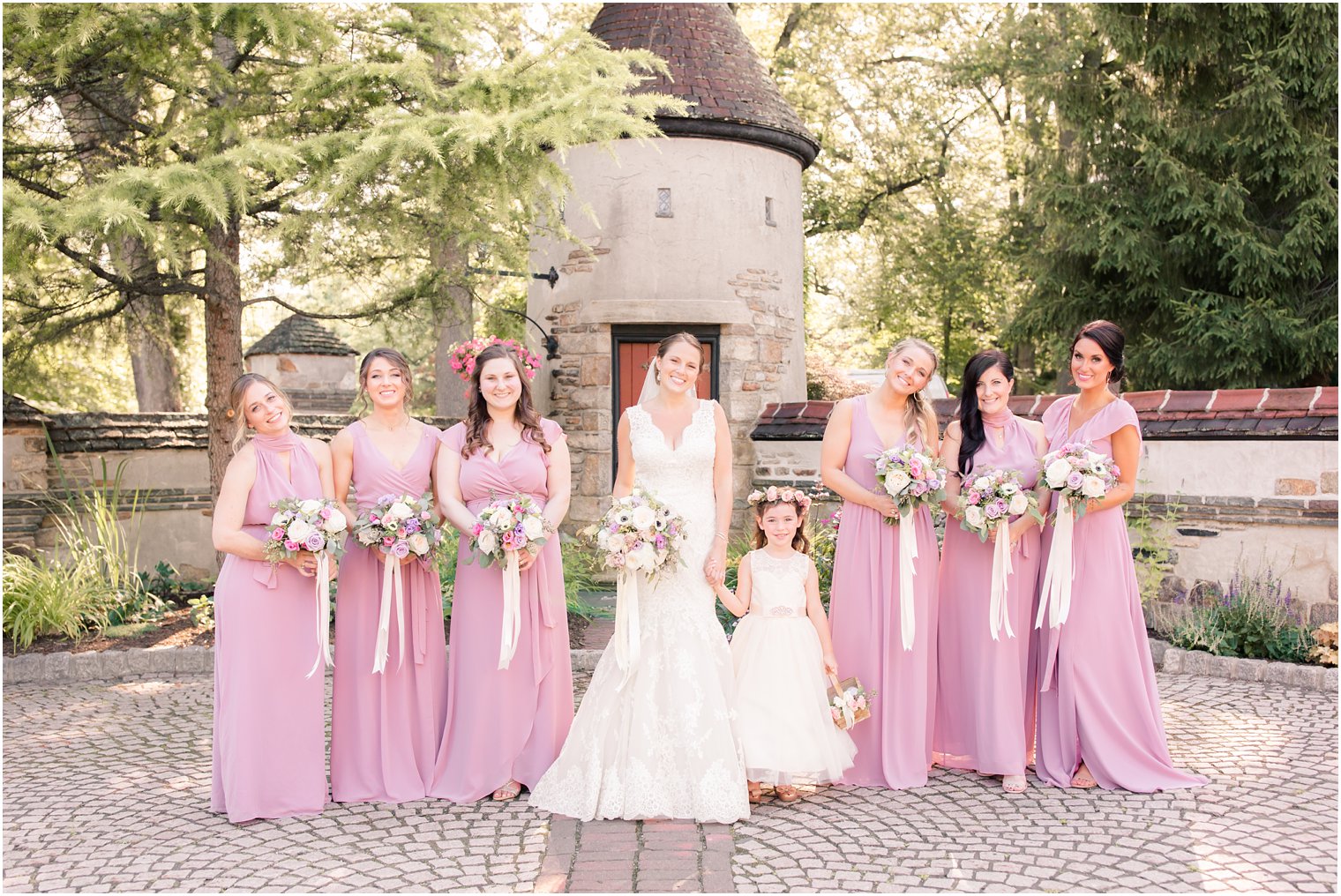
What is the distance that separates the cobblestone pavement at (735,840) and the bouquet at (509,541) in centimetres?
83

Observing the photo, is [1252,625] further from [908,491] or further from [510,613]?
[510,613]

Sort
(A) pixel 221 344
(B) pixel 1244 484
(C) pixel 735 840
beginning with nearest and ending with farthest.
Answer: (C) pixel 735 840
(B) pixel 1244 484
(A) pixel 221 344

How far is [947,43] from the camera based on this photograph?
66.0 feet

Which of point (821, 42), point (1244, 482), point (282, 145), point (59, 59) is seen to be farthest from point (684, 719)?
point (821, 42)

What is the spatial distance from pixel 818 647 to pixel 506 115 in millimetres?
4192

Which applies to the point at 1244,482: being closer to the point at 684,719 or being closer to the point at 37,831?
the point at 684,719

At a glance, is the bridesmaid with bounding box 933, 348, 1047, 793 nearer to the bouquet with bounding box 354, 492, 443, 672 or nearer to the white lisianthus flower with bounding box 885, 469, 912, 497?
the white lisianthus flower with bounding box 885, 469, 912, 497

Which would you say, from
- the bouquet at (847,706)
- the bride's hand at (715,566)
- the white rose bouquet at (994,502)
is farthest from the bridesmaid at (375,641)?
the white rose bouquet at (994,502)

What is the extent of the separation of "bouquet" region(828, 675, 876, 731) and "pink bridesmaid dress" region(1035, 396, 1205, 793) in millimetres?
975

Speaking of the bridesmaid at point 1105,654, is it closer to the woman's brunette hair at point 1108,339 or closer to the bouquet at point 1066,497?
the woman's brunette hair at point 1108,339

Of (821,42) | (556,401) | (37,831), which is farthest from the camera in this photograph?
(821,42)

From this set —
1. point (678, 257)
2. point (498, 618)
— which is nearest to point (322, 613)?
point (498, 618)

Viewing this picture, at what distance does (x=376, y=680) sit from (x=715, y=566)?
1.71 metres

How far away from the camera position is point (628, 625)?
4.74 m
